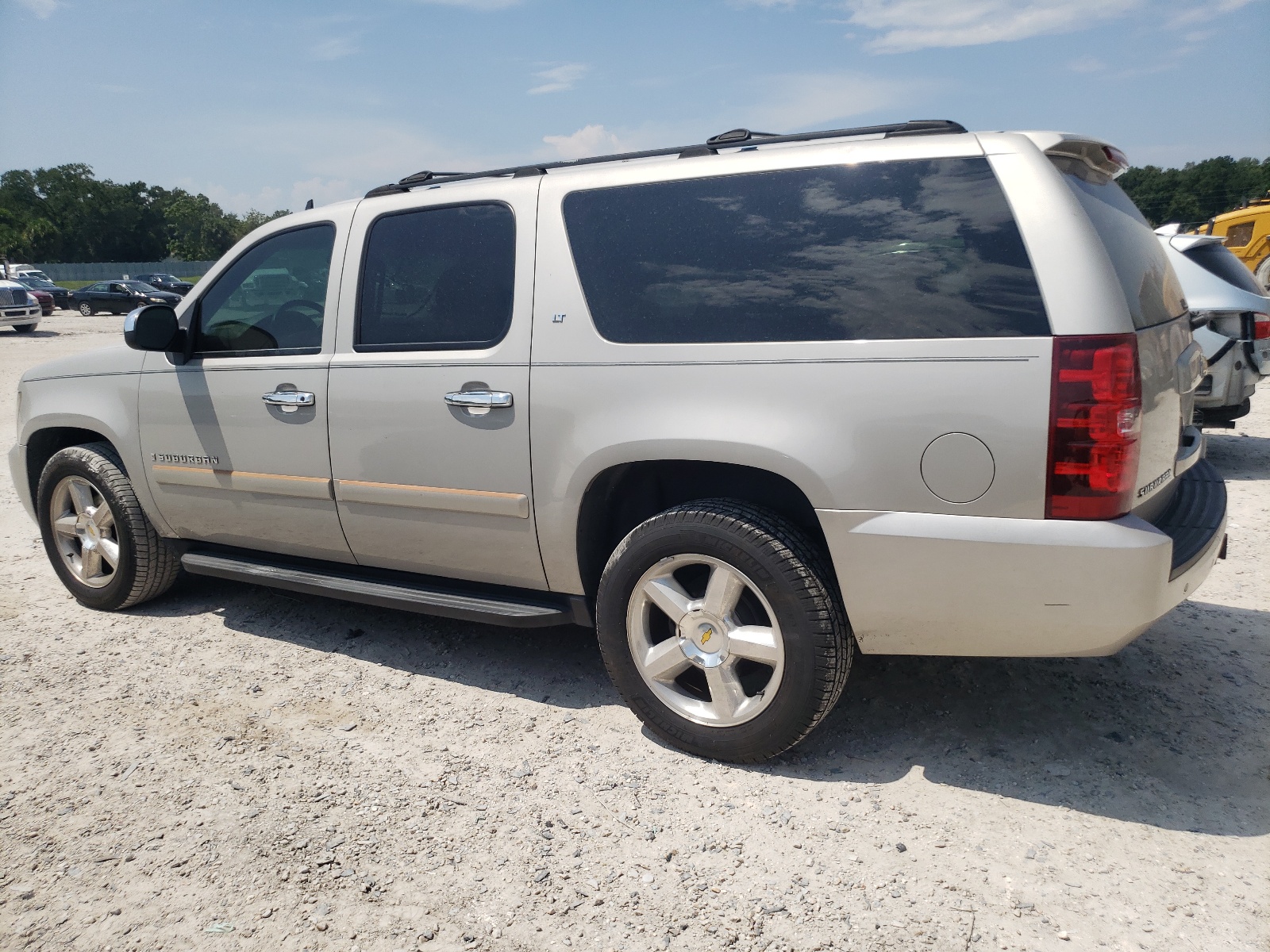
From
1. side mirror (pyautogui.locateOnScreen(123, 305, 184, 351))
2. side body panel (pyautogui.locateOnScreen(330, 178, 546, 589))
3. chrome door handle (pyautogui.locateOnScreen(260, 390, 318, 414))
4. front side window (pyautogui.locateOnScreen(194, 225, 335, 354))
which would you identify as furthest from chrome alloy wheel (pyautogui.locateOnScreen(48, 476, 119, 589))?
side body panel (pyautogui.locateOnScreen(330, 178, 546, 589))

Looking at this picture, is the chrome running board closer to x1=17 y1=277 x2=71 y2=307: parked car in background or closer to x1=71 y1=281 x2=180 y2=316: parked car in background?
x1=71 y1=281 x2=180 y2=316: parked car in background

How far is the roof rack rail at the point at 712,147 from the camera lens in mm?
2865

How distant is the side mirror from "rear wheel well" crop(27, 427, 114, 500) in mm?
1013

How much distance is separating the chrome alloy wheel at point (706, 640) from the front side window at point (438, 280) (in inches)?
43.5

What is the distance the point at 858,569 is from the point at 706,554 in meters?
0.48

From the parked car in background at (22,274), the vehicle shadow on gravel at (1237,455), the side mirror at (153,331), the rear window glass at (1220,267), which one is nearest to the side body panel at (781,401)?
the side mirror at (153,331)

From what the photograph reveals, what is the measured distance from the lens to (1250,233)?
744 inches

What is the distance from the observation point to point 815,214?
9.43 feet

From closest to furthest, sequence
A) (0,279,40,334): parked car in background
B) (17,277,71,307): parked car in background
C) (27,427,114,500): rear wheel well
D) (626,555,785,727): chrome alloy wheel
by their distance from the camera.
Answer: (626,555,785,727): chrome alloy wheel
(27,427,114,500): rear wheel well
(0,279,40,334): parked car in background
(17,277,71,307): parked car in background

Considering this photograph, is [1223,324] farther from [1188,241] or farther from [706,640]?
[706,640]

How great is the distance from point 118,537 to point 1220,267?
301 inches

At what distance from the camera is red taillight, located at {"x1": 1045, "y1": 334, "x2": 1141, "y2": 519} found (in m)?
2.49

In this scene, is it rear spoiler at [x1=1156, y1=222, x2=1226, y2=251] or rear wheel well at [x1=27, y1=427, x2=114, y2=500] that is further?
rear spoiler at [x1=1156, y1=222, x2=1226, y2=251]

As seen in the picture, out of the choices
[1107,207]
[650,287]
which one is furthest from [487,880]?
[1107,207]
